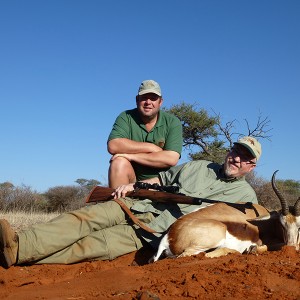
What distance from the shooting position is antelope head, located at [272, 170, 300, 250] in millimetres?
5328

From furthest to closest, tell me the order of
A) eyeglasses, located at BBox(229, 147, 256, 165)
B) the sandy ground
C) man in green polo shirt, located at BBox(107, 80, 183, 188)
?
man in green polo shirt, located at BBox(107, 80, 183, 188), eyeglasses, located at BBox(229, 147, 256, 165), the sandy ground

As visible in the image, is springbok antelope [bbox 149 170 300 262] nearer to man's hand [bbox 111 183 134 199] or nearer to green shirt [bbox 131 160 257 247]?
green shirt [bbox 131 160 257 247]

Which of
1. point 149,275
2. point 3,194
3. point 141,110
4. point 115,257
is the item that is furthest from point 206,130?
point 149,275

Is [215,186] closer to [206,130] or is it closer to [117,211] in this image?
[117,211]

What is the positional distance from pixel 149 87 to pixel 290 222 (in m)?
2.58

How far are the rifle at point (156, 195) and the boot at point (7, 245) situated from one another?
1.50m

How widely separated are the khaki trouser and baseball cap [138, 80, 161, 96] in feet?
5.27

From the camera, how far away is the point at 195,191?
229 inches

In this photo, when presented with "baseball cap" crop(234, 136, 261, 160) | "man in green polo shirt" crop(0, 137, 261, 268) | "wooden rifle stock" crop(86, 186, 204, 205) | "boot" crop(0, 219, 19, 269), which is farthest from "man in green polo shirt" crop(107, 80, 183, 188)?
"boot" crop(0, 219, 19, 269)

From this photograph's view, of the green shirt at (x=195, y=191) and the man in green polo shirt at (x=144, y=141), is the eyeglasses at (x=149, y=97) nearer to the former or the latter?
the man in green polo shirt at (x=144, y=141)

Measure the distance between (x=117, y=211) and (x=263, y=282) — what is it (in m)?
2.46

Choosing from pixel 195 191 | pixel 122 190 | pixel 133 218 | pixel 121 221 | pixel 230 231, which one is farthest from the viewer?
pixel 122 190

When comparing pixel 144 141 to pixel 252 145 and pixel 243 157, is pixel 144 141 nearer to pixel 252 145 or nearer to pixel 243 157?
pixel 243 157

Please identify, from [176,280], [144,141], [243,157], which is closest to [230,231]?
[243,157]
